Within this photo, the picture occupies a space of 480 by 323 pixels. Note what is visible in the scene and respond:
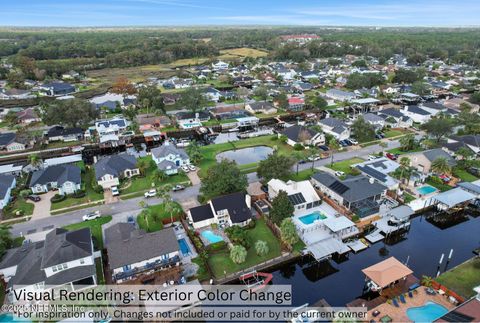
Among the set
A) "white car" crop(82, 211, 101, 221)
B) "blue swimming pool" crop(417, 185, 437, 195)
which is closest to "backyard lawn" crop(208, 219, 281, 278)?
"white car" crop(82, 211, 101, 221)

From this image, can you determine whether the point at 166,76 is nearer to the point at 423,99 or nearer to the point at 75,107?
the point at 75,107

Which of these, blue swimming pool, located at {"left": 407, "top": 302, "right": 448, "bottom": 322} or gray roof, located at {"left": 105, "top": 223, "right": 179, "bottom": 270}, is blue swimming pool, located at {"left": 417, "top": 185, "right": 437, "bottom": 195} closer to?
blue swimming pool, located at {"left": 407, "top": 302, "right": 448, "bottom": 322}

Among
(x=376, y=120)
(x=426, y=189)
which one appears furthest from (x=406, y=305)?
(x=376, y=120)

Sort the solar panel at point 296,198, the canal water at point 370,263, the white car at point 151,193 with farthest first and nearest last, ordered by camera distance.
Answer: the white car at point 151,193, the solar panel at point 296,198, the canal water at point 370,263

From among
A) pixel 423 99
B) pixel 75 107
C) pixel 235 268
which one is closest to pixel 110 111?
pixel 75 107

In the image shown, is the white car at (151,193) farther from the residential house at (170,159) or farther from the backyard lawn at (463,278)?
the backyard lawn at (463,278)

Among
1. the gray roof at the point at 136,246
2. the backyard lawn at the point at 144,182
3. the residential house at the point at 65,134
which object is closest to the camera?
the gray roof at the point at 136,246

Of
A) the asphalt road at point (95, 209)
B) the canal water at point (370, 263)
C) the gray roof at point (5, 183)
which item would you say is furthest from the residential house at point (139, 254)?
the gray roof at point (5, 183)
